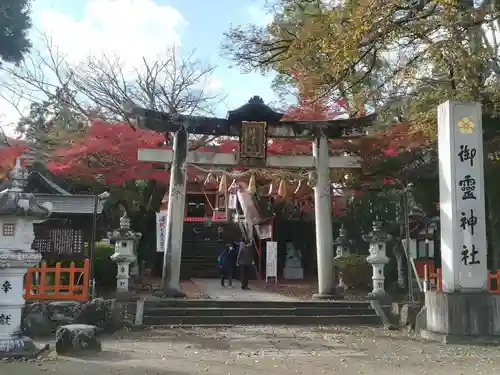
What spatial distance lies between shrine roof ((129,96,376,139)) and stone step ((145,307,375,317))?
5591mm

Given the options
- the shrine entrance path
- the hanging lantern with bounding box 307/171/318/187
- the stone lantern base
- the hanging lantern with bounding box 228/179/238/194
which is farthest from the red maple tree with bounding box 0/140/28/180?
the stone lantern base

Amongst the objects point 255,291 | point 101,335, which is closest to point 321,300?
point 255,291

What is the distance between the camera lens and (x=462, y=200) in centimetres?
1095

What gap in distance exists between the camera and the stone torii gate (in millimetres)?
15469

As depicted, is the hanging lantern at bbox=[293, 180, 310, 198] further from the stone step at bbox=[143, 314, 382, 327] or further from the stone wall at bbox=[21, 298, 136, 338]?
the stone wall at bbox=[21, 298, 136, 338]

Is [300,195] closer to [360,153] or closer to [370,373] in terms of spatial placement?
[360,153]

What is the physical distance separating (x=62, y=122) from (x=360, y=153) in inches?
586

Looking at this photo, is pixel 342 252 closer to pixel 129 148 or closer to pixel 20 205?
pixel 129 148

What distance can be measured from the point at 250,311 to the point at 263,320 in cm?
55

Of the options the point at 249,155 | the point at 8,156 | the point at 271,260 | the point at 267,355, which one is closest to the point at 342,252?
the point at 271,260

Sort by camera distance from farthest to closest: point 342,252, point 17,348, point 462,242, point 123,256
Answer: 1. point 342,252
2. point 123,256
3. point 462,242
4. point 17,348

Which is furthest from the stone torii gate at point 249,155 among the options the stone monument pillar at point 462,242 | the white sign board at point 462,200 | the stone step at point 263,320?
the white sign board at point 462,200

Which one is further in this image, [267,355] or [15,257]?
[267,355]

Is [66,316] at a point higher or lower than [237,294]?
lower
